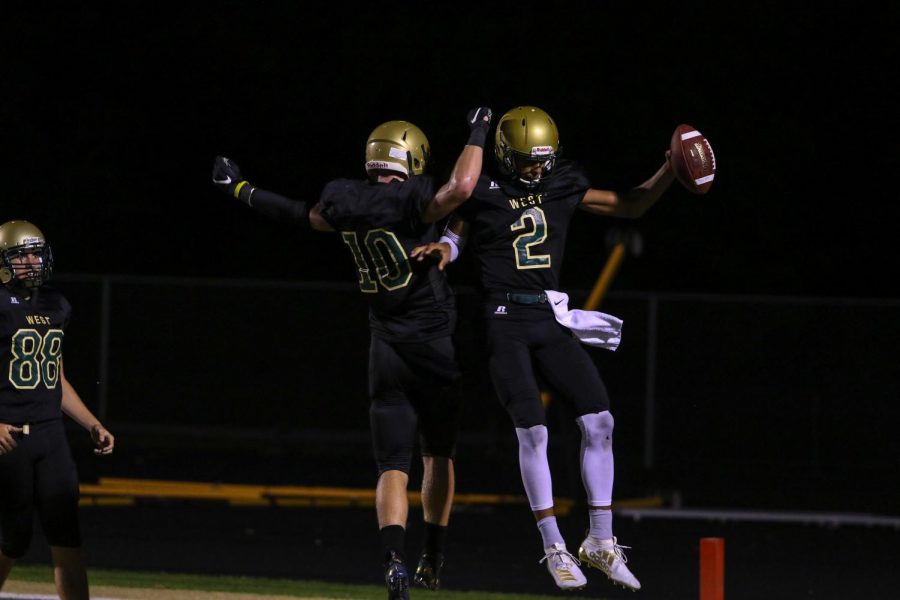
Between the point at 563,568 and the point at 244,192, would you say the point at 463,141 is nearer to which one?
the point at 244,192

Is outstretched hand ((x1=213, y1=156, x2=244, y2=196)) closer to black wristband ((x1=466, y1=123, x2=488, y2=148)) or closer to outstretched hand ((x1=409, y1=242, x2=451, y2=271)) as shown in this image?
outstretched hand ((x1=409, y1=242, x2=451, y2=271))

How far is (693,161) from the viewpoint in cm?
809

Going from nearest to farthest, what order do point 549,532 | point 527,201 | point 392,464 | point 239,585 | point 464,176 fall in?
point 464,176 → point 549,532 → point 527,201 → point 392,464 → point 239,585

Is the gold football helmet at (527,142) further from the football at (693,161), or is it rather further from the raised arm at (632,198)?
the football at (693,161)

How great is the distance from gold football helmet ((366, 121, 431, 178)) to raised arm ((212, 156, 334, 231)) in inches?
15.4

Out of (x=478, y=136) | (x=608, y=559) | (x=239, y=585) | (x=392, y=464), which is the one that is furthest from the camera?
(x=239, y=585)

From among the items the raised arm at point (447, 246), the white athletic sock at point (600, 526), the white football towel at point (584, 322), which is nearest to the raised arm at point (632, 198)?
the white football towel at point (584, 322)

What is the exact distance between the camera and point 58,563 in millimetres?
8102

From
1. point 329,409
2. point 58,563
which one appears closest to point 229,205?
point 329,409

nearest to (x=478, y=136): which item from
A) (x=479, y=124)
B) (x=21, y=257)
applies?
(x=479, y=124)

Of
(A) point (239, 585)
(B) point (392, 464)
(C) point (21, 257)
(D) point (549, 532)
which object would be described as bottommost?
(A) point (239, 585)

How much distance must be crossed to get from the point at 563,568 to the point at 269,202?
2.50 metres

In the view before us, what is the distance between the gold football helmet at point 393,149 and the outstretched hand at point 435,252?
0.53 meters

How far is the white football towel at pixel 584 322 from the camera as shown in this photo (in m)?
8.20
